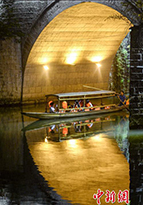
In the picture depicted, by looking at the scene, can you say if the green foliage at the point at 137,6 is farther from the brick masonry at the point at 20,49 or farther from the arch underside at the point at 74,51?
the brick masonry at the point at 20,49

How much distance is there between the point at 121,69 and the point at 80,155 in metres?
20.3

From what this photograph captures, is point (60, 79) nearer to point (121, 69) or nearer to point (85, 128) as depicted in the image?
point (121, 69)

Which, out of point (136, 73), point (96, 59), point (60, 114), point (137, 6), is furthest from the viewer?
point (96, 59)

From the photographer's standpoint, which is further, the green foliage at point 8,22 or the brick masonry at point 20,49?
the green foliage at point 8,22

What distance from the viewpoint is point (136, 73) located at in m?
16.5

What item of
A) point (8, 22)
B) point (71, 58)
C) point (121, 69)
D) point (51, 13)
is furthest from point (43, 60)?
point (121, 69)

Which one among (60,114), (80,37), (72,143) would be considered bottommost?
(72,143)

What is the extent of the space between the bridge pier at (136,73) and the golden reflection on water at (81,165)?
152 cm

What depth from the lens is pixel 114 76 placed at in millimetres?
33188

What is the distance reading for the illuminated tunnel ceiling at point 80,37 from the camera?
22.7m

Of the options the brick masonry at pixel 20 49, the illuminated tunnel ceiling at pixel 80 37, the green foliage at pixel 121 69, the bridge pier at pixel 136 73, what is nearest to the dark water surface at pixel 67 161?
the bridge pier at pixel 136 73

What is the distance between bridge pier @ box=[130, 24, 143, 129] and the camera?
16.5m

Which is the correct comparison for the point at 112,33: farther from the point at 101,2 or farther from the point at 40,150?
the point at 40,150

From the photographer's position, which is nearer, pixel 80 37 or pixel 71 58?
pixel 80 37
